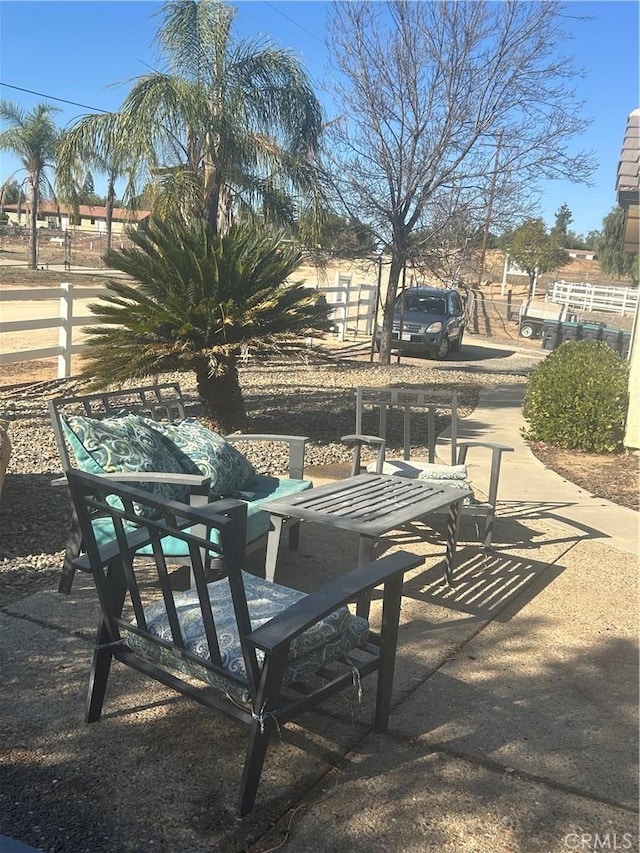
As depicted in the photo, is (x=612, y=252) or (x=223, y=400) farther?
(x=612, y=252)

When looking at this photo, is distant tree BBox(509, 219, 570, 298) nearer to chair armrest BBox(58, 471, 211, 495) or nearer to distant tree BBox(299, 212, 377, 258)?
distant tree BBox(299, 212, 377, 258)

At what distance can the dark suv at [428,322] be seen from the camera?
713 inches

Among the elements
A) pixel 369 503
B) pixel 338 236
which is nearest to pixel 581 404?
pixel 369 503

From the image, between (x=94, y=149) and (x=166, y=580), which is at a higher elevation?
(x=94, y=149)

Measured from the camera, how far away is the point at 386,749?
9.52 ft

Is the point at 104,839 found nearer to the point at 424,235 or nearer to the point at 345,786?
the point at 345,786

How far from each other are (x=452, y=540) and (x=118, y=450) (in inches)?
76.9

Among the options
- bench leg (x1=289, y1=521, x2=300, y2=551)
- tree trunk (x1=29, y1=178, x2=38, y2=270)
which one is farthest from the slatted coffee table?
tree trunk (x1=29, y1=178, x2=38, y2=270)

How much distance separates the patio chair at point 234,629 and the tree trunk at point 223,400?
4538mm

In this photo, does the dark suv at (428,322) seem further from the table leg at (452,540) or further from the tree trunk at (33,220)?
the tree trunk at (33,220)

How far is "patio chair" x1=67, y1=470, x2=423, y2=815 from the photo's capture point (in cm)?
238

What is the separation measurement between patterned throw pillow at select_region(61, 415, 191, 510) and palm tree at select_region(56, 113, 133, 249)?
10259 mm

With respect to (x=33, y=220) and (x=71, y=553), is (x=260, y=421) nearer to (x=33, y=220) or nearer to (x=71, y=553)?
(x=71, y=553)

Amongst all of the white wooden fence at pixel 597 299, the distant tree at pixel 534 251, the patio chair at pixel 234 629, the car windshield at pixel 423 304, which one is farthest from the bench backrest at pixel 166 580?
the distant tree at pixel 534 251
